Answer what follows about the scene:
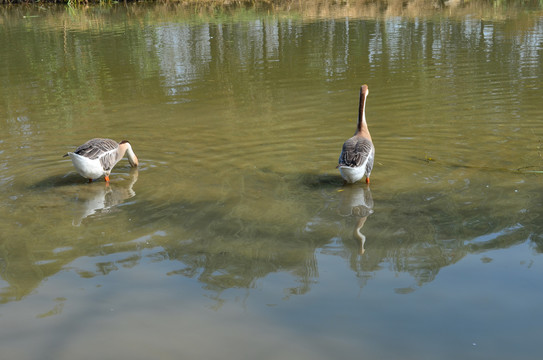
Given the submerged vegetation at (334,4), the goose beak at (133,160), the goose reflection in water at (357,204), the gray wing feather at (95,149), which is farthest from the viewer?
the submerged vegetation at (334,4)

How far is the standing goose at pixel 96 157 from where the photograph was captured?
8.78m

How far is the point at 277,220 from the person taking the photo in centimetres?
751

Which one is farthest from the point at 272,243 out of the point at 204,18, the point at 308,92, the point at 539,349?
the point at 204,18

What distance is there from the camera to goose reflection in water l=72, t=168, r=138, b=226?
8188 millimetres

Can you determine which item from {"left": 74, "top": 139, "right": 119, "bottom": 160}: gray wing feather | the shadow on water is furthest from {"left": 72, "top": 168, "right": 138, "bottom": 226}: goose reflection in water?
{"left": 74, "top": 139, "right": 119, "bottom": 160}: gray wing feather

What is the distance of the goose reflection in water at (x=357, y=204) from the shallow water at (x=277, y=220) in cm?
5

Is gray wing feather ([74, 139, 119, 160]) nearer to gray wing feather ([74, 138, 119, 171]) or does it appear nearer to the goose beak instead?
gray wing feather ([74, 138, 119, 171])

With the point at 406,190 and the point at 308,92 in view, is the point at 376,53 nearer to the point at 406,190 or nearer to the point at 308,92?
the point at 308,92

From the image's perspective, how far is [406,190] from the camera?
329 inches

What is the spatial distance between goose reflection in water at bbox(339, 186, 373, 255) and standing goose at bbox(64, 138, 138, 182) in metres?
3.71

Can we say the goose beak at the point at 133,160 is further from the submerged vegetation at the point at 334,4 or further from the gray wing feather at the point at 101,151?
the submerged vegetation at the point at 334,4

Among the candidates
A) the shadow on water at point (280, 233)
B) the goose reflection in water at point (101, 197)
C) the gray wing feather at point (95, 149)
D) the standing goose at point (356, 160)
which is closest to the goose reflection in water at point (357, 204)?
the shadow on water at point (280, 233)

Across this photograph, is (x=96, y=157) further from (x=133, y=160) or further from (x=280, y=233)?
(x=280, y=233)

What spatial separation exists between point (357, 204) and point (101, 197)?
12.6 feet
